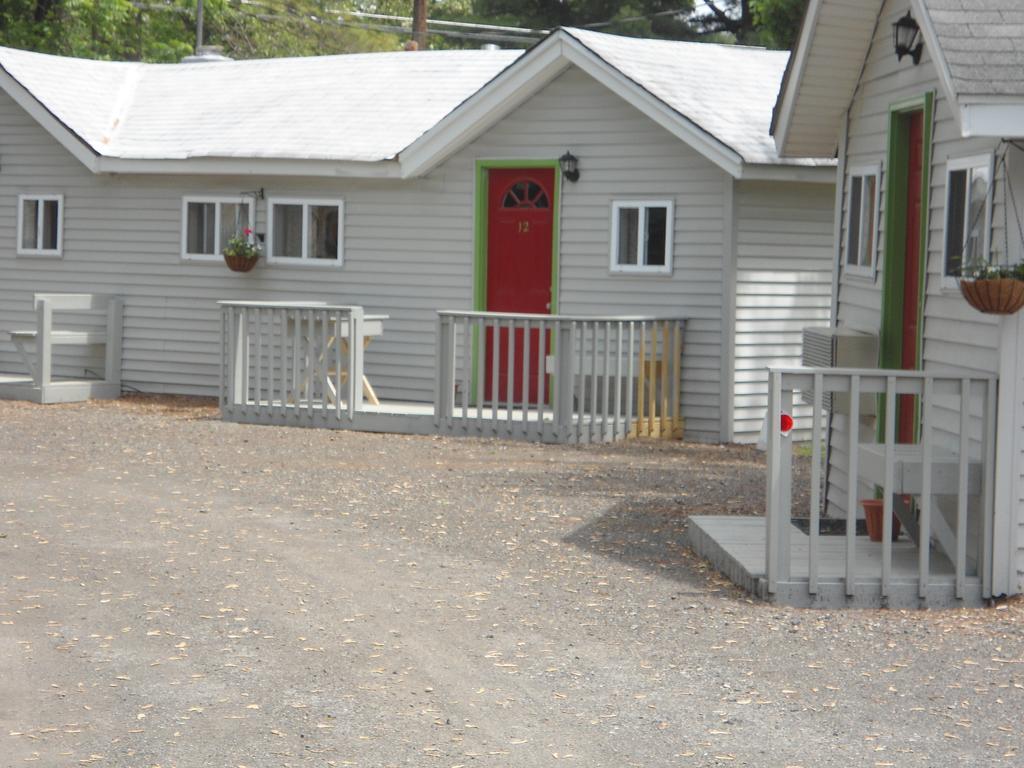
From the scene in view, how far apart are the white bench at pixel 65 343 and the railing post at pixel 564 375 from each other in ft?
21.2

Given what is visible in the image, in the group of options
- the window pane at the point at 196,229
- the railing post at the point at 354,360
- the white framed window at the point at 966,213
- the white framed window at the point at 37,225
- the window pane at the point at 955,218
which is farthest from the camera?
the white framed window at the point at 37,225

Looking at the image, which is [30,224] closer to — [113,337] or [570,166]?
[113,337]

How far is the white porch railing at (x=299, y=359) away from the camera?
1577 centimetres

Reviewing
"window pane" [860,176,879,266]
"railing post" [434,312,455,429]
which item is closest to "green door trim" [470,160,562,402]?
"railing post" [434,312,455,429]

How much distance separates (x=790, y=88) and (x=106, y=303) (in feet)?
34.6

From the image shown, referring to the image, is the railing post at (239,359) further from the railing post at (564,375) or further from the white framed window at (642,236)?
the white framed window at (642,236)

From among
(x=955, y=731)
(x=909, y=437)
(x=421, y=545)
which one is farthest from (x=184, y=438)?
(x=955, y=731)

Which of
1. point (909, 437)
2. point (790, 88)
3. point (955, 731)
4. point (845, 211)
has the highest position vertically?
point (790, 88)

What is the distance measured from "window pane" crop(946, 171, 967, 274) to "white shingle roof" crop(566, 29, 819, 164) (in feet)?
19.5

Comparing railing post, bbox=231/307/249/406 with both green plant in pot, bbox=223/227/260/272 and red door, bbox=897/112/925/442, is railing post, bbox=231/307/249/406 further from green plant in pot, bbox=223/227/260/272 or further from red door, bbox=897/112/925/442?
red door, bbox=897/112/925/442

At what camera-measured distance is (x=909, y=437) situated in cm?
1002

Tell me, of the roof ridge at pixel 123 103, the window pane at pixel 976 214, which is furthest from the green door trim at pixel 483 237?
the window pane at pixel 976 214

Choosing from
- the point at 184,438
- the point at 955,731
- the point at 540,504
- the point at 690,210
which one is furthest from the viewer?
the point at 690,210

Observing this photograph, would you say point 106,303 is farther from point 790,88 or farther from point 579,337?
point 790,88
